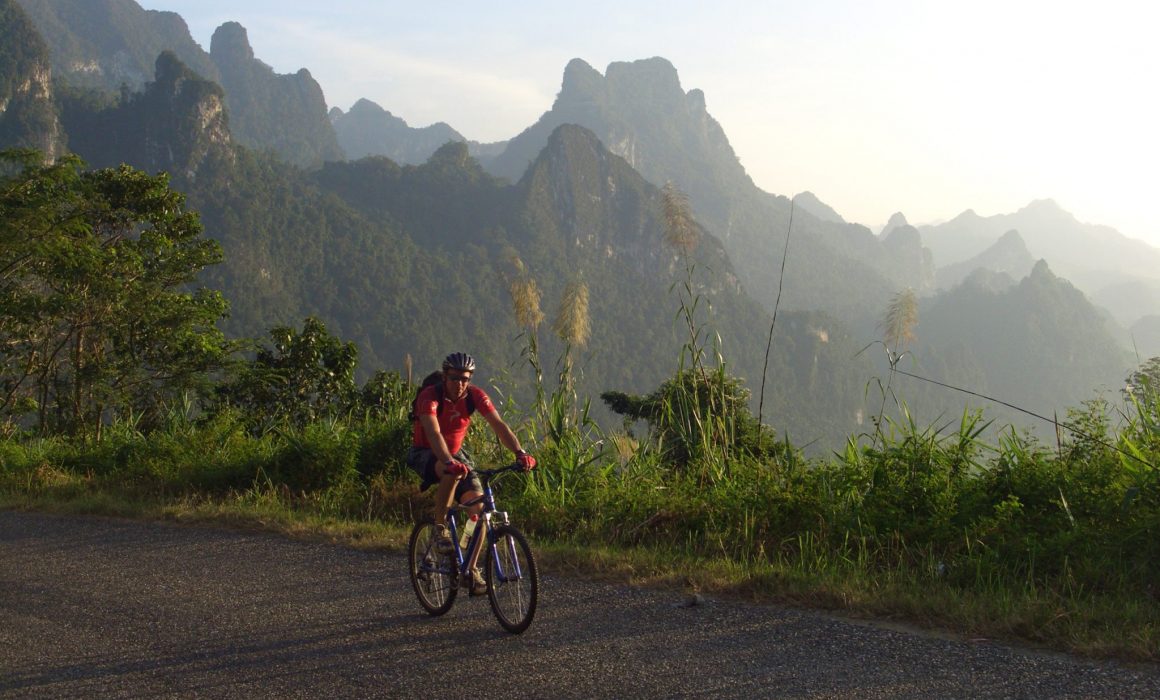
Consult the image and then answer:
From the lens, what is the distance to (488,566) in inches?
175

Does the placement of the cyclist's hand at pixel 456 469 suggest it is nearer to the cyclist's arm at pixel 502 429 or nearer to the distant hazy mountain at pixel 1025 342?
the cyclist's arm at pixel 502 429

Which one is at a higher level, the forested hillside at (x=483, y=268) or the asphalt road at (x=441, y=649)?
the forested hillside at (x=483, y=268)

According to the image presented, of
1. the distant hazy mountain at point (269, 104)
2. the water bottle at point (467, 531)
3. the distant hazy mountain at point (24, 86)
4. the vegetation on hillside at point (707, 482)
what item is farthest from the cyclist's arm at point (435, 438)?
the distant hazy mountain at point (269, 104)

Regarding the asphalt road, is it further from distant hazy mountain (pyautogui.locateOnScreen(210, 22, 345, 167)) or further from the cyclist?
distant hazy mountain (pyautogui.locateOnScreen(210, 22, 345, 167))

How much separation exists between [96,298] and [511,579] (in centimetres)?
1047

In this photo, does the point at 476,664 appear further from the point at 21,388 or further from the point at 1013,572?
the point at 21,388

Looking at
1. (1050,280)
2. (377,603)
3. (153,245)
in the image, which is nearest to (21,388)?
(153,245)

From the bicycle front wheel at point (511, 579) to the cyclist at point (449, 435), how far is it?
223 millimetres

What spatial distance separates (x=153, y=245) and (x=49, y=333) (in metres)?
1.94

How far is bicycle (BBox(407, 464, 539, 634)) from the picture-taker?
4273 millimetres

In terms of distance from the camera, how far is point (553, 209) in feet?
428

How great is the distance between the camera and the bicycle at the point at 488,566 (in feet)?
14.0

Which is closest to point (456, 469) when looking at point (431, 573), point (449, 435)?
point (449, 435)

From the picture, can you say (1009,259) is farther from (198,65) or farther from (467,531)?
(467,531)
